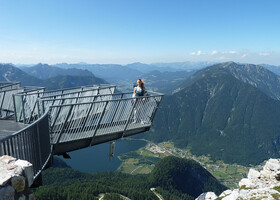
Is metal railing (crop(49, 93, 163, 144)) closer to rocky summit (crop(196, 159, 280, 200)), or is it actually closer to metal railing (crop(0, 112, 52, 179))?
metal railing (crop(0, 112, 52, 179))

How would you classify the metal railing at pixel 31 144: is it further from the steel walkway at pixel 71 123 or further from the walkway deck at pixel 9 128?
the walkway deck at pixel 9 128

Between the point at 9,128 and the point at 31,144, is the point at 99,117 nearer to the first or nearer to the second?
the point at 9,128

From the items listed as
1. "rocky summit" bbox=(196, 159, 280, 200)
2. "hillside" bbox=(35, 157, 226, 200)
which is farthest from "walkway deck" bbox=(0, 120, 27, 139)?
"hillside" bbox=(35, 157, 226, 200)

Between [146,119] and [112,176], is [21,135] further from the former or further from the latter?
[112,176]

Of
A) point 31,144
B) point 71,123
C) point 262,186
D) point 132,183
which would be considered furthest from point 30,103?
point 132,183

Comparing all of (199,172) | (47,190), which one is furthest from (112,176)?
(199,172)

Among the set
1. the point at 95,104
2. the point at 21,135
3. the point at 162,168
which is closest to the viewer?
the point at 21,135

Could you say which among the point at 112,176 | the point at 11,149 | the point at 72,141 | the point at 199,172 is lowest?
the point at 199,172
